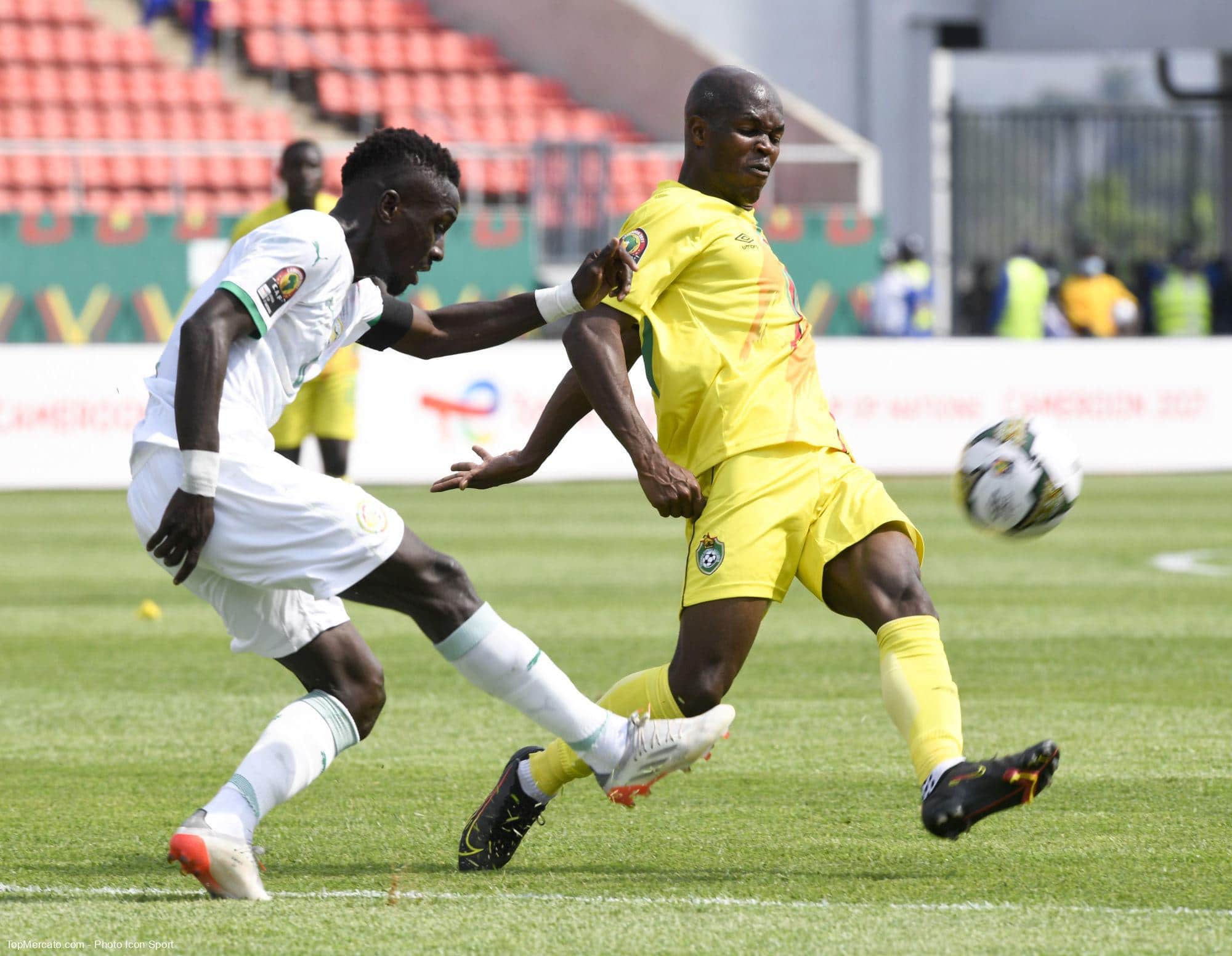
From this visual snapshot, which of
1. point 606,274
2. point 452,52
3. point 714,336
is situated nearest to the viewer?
point 606,274

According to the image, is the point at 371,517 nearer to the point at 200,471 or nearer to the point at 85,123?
the point at 200,471

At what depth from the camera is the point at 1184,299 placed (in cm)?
2623

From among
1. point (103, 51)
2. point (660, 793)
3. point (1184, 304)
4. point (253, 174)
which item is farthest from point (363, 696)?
point (1184, 304)

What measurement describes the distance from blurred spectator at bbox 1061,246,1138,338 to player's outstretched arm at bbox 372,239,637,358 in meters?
19.6

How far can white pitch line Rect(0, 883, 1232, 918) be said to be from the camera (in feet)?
13.9

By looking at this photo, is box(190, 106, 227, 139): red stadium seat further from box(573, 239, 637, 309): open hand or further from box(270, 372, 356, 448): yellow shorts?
box(573, 239, 637, 309): open hand

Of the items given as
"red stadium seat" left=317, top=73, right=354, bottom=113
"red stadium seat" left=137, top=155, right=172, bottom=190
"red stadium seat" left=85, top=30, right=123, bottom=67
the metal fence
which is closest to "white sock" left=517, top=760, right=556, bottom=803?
"red stadium seat" left=137, top=155, right=172, bottom=190

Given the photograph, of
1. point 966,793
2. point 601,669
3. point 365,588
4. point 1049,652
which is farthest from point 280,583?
point 1049,652

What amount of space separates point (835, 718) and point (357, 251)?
3.16 metres

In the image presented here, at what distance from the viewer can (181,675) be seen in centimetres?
822

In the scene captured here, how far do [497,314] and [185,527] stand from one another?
1.29 metres

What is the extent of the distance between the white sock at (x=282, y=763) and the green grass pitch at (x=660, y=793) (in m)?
0.20

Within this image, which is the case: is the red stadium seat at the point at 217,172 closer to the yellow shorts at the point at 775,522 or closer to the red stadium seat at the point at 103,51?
the red stadium seat at the point at 103,51

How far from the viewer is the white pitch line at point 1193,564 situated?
11672mm
